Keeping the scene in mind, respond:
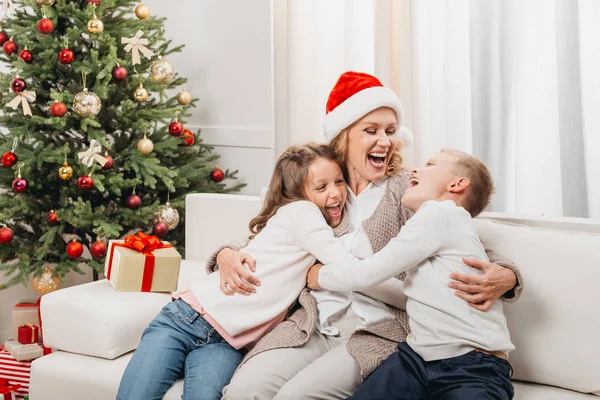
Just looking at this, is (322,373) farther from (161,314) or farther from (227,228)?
(227,228)

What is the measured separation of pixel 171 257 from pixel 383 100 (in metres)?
0.81

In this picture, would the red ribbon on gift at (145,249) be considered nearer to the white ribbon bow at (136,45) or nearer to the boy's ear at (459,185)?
the boy's ear at (459,185)

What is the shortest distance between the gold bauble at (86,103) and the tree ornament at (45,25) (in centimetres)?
28

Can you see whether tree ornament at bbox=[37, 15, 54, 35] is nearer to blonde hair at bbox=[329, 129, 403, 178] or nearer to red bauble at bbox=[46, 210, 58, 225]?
red bauble at bbox=[46, 210, 58, 225]

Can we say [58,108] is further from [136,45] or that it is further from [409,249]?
[409,249]

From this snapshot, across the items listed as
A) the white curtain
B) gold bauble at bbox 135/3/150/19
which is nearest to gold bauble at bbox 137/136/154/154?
gold bauble at bbox 135/3/150/19

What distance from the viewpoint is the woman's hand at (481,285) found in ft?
5.41

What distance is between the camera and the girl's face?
2.03 metres

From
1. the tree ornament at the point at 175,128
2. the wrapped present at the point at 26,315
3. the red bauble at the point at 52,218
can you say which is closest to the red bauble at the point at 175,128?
the tree ornament at the point at 175,128

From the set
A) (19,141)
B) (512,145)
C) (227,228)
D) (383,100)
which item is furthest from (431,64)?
(19,141)

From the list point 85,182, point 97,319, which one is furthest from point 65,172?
point 97,319

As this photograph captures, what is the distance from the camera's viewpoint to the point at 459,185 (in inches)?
70.4

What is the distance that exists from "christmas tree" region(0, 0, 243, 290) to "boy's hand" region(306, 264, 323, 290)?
1286 millimetres

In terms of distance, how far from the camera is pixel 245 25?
12.0 ft
